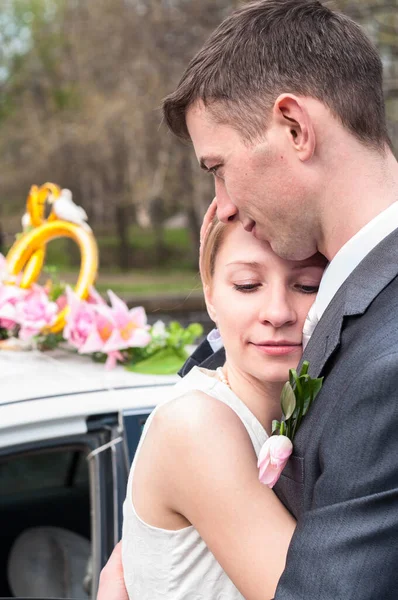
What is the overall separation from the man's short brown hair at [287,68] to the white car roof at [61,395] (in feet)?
3.01

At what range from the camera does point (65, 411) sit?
7.63ft

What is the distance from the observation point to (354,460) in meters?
1.23

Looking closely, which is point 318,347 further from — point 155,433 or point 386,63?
point 386,63

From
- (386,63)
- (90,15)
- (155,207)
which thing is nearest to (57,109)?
(155,207)

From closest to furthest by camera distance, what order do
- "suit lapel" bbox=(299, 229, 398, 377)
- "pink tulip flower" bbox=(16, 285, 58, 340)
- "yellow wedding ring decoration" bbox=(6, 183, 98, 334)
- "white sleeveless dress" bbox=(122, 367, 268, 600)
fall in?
"suit lapel" bbox=(299, 229, 398, 377) → "white sleeveless dress" bbox=(122, 367, 268, 600) → "pink tulip flower" bbox=(16, 285, 58, 340) → "yellow wedding ring decoration" bbox=(6, 183, 98, 334)

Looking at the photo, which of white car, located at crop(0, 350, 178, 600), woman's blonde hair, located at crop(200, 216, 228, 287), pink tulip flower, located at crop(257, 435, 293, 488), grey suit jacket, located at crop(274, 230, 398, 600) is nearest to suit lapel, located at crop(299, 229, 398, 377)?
grey suit jacket, located at crop(274, 230, 398, 600)

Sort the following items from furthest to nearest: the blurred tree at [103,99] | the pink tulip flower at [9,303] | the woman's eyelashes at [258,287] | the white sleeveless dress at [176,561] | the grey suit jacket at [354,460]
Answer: the blurred tree at [103,99]
the pink tulip flower at [9,303]
the woman's eyelashes at [258,287]
the white sleeveless dress at [176,561]
the grey suit jacket at [354,460]

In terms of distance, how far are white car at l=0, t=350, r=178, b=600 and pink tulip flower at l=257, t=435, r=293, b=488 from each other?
0.93 metres

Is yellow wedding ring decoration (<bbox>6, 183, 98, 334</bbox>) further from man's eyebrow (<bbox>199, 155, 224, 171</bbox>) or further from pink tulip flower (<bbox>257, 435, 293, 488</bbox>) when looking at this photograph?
pink tulip flower (<bbox>257, 435, 293, 488</bbox>)

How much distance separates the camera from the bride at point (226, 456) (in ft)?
4.82

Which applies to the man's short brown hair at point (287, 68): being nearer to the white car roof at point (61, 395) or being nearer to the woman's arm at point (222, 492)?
the woman's arm at point (222, 492)

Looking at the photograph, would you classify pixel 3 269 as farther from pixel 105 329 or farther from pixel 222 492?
pixel 222 492

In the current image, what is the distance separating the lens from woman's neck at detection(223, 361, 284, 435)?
5.84ft

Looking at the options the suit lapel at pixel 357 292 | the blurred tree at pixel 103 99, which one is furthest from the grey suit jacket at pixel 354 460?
the blurred tree at pixel 103 99
